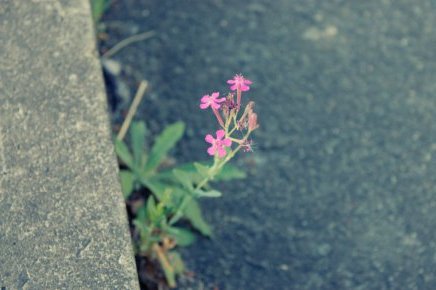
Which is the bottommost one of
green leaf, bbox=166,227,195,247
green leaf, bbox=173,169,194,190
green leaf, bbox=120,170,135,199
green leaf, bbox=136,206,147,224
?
green leaf, bbox=166,227,195,247

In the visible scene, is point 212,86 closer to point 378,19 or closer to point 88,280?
point 378,19

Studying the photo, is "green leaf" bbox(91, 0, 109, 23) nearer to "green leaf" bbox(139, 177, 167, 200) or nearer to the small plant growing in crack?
the small plant growing in crack

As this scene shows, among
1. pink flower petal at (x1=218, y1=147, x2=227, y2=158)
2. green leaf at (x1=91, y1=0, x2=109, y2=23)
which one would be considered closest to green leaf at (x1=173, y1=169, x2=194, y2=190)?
pink flower petal at (x1=218, y1=147, x2=227, y2=158)

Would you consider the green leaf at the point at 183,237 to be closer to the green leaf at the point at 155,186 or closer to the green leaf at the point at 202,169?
the green leaf at the point at 155,186

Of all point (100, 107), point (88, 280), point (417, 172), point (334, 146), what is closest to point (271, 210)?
point (334, 146)

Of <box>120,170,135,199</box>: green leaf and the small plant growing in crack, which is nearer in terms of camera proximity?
the small plant growing in crack

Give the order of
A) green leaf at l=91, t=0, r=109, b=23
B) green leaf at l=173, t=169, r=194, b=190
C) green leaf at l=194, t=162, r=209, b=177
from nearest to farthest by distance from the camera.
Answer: green leaf at l=194, t=162, r=209, b=177 < green leaf at l=173, t=169, r=194, b=190 < green leaf at l=91, t=0, r=109, b=23

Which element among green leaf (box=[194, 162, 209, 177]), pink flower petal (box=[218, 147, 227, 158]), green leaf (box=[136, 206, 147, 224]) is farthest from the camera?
green leaf (box=[136, 206, 147, 224])

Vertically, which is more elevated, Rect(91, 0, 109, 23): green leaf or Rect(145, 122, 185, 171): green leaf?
Rect(91, 0, 109, 23): green leaf
